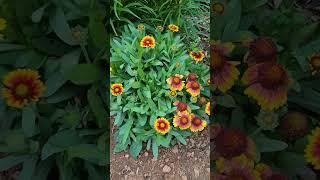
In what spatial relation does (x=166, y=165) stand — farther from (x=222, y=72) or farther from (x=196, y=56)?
(x=196, y=56)

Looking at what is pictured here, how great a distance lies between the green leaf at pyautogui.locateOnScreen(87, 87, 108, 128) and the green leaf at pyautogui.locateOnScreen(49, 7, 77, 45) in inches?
10.9

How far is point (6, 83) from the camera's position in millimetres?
1786

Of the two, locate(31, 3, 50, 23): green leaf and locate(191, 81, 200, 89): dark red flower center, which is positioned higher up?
locate(31, 3, 50, 23): green leaf

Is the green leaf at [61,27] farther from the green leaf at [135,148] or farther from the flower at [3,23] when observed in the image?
the green leaf at [135,148]

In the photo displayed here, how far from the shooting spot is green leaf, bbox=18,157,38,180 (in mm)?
1748

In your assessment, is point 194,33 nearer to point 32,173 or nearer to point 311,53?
point 311,53

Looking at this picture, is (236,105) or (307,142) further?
(236,105)

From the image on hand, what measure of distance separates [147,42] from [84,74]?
1.55ft

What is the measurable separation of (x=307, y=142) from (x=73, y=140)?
0.72m

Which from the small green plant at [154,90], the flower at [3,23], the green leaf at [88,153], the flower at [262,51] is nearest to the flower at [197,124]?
the small green plant at [154,90]

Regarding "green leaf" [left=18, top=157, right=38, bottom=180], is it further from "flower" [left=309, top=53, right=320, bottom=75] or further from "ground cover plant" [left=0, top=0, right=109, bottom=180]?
"flower" [left=309, top=53, right=320, bottom=75]

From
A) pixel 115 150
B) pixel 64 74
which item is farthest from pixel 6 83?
pixel 115 150

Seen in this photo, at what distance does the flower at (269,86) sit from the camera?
1735 millimetres

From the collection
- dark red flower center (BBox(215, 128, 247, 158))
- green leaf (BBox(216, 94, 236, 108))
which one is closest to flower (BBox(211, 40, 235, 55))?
green leaf (BBox(216, 94, 236, 108))
